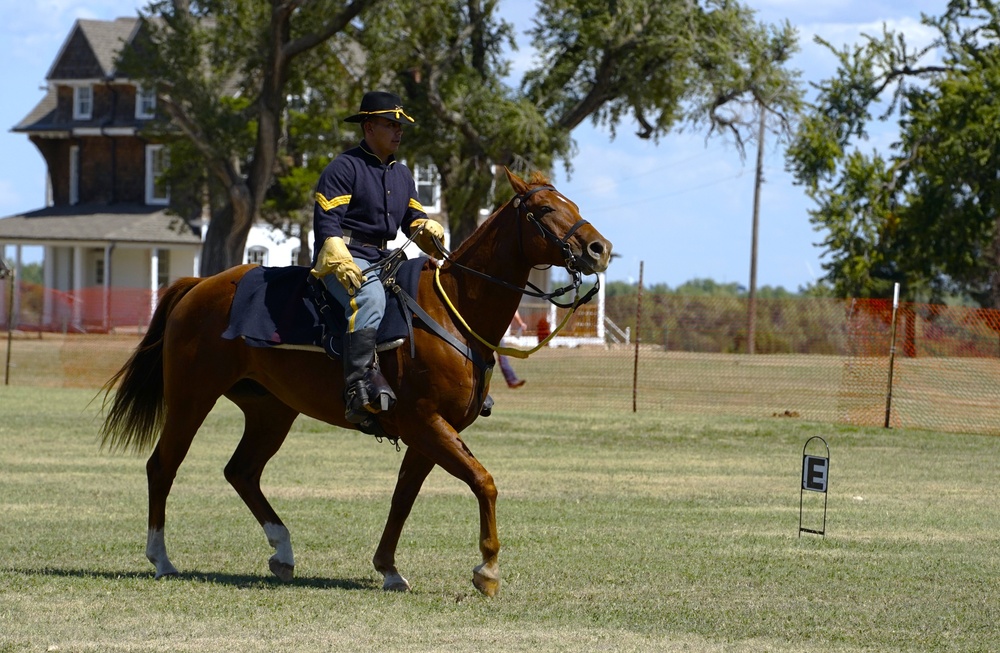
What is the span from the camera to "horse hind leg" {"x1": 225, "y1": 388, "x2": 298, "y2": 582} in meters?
8.85

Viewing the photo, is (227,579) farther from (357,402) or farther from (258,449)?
(357,402)

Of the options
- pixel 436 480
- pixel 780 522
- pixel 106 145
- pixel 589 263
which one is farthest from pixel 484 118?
pixel 589 263

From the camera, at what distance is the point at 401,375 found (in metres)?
8.14

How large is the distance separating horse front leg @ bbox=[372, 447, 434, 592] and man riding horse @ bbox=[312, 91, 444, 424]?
50cm

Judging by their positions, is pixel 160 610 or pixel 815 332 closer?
pixel 160 610

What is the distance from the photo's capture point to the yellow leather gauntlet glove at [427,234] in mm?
8500

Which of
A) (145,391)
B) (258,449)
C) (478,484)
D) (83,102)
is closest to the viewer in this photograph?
(478,484)

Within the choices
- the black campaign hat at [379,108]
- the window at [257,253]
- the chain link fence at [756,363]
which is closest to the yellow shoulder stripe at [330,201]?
the black campaign hat at [379,108]

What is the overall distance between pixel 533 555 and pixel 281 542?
1856mm

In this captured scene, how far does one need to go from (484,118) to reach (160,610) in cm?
3153

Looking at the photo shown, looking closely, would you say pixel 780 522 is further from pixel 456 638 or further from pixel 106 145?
pixel 106 145

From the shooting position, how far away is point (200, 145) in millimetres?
35844

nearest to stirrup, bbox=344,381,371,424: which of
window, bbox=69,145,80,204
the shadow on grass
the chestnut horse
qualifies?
the chestnut horse

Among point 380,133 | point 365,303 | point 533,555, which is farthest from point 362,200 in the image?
point 533,555
